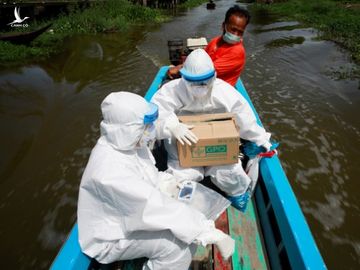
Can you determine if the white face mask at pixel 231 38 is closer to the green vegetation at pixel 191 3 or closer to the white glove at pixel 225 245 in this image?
the white glove at pixel 225 245

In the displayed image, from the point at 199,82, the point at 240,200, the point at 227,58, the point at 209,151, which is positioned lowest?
the point at 240,200

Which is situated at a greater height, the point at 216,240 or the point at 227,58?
the point at 227,58

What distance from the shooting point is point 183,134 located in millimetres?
2355

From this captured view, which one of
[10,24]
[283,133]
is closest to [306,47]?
[283,133]

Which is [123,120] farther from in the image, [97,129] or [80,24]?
[80,24]

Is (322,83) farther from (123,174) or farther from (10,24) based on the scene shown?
(10,24)

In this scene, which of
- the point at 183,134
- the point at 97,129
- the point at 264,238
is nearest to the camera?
the point at 183,134

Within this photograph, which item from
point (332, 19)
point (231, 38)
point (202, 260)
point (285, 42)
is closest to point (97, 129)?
point (231, 38)

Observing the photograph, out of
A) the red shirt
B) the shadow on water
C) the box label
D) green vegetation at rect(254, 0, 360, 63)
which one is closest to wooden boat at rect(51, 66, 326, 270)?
the box label

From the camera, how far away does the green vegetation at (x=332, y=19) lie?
36.8 ft

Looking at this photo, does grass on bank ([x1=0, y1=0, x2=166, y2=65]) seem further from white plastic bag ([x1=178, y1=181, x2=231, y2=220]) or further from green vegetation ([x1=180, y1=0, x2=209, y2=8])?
white plastic bag ([x1=178, y1=181, x2=231, y2=220])

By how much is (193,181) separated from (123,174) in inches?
37.9

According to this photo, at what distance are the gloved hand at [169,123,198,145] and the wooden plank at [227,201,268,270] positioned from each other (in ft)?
3.19

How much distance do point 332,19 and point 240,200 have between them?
1551cm
